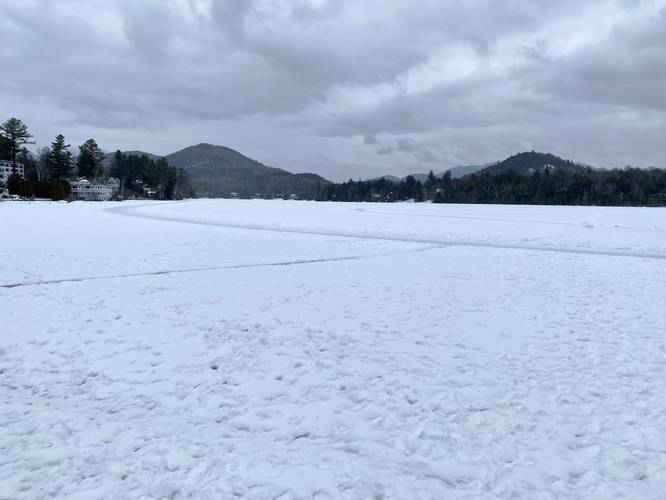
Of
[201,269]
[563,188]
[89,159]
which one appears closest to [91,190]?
[89,159]

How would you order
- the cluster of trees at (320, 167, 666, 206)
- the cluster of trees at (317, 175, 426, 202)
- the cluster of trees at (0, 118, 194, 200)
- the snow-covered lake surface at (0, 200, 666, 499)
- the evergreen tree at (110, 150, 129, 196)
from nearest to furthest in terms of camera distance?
the snow-covered lake surface at (0, 200, 666, 499)
the cluster of trees at (0, 118, 194, 200)
the cluster of trees at (320, 167, 666, 206)
the evergreen tree at (110, 150, 129, 196)
the cluster of trees at (317, 175, 426, 202)

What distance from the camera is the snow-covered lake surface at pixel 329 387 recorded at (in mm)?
4652

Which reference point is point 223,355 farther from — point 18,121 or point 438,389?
point 18,121

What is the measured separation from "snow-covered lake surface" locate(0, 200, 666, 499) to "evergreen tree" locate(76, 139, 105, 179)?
117m

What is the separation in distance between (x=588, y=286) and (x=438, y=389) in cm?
973

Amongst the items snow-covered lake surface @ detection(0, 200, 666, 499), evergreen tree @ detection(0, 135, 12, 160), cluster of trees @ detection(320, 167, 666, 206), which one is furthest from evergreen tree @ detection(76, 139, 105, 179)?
snow-covered lake surface @ detection(0, 200, 666, 499)

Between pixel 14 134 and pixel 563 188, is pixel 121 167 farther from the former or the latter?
pixel 563 188

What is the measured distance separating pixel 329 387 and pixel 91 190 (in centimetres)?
13357

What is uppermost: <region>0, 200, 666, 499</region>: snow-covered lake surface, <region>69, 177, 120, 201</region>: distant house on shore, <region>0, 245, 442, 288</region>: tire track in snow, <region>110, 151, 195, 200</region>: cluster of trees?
<region>110, 151, 195, 200</region>: cluster of trees

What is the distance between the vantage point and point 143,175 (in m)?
133

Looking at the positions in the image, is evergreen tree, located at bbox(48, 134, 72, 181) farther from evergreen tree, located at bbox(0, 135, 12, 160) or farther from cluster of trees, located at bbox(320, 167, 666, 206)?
cluster of trees, located at bbox(320, 167, 666, 206)

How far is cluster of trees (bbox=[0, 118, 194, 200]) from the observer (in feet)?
283

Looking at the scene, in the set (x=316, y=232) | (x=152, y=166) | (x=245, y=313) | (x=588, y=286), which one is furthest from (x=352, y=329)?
(x=152, y=166)

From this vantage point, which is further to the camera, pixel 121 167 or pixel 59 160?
pixel 121 167
